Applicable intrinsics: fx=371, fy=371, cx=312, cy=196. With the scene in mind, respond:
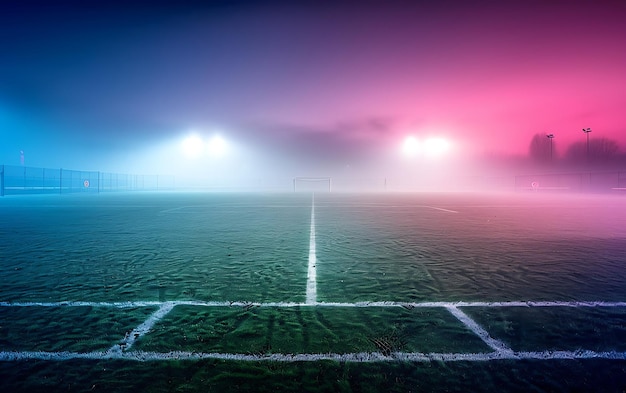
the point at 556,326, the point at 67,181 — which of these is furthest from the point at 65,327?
the point at 67,181

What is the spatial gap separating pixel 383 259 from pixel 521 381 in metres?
3.76

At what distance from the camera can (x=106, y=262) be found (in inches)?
230

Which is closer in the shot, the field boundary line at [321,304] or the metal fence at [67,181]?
the field boundary line at [321,304]

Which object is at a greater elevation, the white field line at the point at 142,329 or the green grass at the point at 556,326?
the green grass at the point at 556,326

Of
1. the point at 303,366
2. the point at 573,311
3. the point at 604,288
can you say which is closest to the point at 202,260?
the point at 303,366

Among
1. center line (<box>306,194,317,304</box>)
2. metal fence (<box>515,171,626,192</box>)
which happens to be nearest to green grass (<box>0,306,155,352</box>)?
center line (<box>306,194,317,304</box>)

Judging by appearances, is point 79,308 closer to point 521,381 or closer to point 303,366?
point 303,366

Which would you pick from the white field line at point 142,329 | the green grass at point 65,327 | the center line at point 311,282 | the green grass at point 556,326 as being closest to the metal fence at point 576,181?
the center line at point 311,282

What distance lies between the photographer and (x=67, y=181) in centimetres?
5891

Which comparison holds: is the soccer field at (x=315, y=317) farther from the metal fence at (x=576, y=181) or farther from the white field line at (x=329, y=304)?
the metal fence at (x=576, y=181)

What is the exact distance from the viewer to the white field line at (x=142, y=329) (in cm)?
282

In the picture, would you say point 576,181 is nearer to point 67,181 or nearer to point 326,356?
point 326,356

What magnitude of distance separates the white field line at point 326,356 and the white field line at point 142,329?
3.7 inches

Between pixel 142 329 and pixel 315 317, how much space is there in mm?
1489
